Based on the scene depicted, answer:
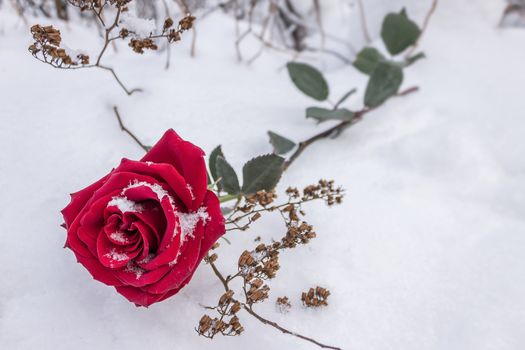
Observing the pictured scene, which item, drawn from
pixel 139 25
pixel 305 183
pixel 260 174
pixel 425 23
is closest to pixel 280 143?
pixel 305 183

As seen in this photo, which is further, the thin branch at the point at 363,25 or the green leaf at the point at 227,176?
the thin branch at the point at 363,25

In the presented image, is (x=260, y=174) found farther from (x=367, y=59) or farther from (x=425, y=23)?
(x=425, y=23)

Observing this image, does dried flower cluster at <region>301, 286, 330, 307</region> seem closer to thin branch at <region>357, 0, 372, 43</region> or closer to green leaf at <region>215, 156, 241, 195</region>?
green leaf at <region>215, 156, 241, 195</region>

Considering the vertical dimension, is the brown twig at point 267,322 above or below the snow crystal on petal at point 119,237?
below

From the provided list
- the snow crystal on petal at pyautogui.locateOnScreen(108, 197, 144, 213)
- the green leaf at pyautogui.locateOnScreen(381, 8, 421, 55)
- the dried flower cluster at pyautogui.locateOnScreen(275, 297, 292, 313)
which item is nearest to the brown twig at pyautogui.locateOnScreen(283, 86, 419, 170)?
the green leaf at pyautogui.locateOnScreen(381, 8, 421, 55)

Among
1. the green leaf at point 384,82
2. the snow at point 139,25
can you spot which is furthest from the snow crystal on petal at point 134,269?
the green leaf at point 384,82

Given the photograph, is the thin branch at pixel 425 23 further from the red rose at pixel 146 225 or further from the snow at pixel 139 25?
the red rose at pixel 146 225

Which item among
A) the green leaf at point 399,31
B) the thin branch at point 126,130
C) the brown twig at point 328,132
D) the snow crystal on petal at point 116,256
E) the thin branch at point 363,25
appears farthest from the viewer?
the thin branch at point 363,25

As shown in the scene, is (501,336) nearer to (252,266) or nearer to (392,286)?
(392,286)

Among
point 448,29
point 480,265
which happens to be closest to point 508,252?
point 480,265
